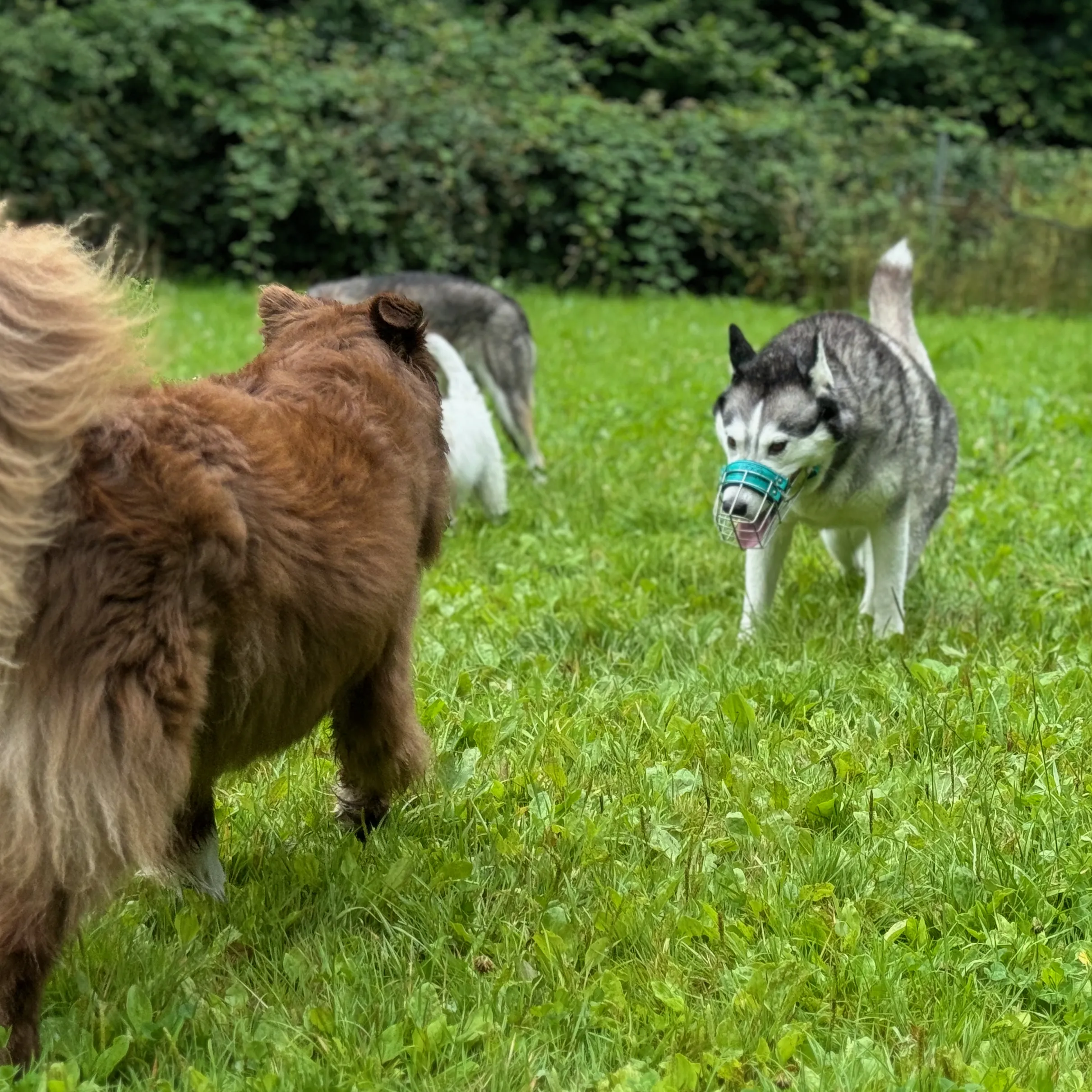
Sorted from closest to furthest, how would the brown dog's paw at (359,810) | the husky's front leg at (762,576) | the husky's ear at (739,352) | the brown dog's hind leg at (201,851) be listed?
1. the brown dog's hind leg at (201,851)
2. the brown dog's paw at (359,810)
3. the husky's ear at (739,352)
4. the husky's front leg at (762,576)

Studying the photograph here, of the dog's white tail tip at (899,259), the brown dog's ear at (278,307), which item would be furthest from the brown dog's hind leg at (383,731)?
the dog's white tail tip at (899,259)

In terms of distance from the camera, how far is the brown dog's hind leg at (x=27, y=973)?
2.14 meters

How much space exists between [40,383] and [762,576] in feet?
10.5

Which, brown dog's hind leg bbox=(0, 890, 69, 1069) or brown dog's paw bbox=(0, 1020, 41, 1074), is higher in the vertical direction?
brown dog's hind leg bbox=(0, 890, 69, 1069)

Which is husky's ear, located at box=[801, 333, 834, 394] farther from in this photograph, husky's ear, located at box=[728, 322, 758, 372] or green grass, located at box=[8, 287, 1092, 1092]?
green grass, located at box=[8, 287, 1092, 1092]

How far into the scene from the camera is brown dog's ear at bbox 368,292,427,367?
3.05 m

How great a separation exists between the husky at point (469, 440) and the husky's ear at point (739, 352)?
1814 millimetres

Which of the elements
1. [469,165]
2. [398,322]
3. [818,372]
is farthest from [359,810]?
[469,165]

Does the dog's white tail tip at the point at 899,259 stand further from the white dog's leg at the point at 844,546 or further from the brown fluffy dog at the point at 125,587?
the brown fluffy dog at the point at 125,587

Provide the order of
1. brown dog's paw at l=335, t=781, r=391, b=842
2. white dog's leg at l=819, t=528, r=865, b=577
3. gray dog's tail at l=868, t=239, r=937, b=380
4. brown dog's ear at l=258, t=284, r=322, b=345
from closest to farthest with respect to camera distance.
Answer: brown dog's ear at l=258, t=284, r=322, b=345 → brown dog's paw at l=335, t=781, r=391, b=842 → white dog's leg at l=819, t=528, r=865, b=577 → gray dog's tail at l=868, t=239, r=937, b=380

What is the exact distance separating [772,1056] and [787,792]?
3.54ft

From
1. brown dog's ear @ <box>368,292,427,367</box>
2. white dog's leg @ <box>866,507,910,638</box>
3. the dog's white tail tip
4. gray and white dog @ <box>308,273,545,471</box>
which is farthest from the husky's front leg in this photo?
gray and white dog @ <box>308,273,545,471</box>

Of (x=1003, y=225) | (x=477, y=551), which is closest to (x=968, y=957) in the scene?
(x=477, y=551)

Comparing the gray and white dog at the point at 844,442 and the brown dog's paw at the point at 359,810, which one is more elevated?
the gray and white dog at the point at 844,442
